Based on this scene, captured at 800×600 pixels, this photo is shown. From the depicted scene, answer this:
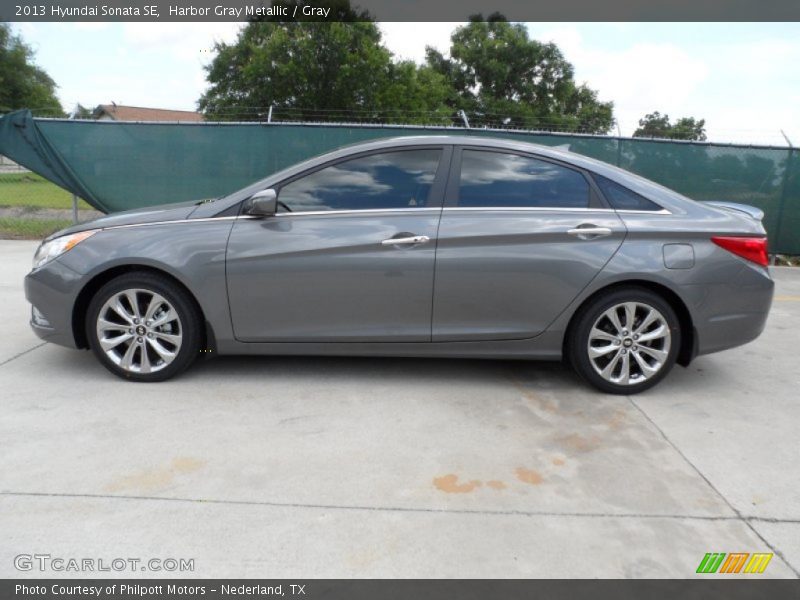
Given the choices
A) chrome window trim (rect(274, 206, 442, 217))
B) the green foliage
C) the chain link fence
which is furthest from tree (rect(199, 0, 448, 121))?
chrome window trim (rect(274, 206, 442, 217))

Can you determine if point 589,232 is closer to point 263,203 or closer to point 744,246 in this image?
point 744,246

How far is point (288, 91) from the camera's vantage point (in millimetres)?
34812

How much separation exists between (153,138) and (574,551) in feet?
28.1

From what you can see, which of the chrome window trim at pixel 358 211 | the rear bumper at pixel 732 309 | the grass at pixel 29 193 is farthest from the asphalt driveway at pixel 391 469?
the grass at pixel 29 193

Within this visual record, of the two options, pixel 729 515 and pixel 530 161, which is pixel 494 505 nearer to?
pixel 729 515

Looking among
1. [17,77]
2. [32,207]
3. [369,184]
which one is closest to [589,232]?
[369,184]

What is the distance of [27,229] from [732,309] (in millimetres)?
10098

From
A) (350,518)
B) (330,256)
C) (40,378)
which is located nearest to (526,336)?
(330,256)

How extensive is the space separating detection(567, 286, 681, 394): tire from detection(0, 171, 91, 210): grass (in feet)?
46.4

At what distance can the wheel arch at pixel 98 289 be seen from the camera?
416 centimetres

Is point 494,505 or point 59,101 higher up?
point 59,101

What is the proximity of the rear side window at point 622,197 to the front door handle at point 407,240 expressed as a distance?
3.97 feet
